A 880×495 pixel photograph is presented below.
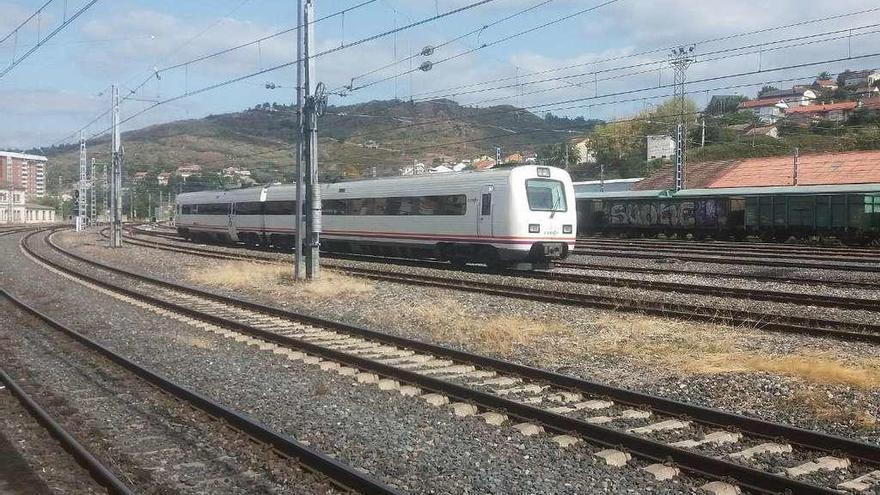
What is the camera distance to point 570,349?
11.4 metres

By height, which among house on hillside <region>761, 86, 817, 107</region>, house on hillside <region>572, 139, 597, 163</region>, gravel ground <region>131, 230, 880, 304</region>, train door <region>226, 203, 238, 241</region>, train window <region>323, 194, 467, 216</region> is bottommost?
gravel ground <region>131, 230, 880, 304</region>

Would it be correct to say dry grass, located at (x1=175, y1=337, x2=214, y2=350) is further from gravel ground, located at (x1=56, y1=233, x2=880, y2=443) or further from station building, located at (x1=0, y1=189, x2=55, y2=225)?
station building, located at (x1=0, y1=189, x2=55, y2=225)

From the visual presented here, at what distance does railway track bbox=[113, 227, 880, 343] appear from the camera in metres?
12.3

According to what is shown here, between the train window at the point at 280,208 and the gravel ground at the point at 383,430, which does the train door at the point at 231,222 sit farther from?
the gravel ground at the point at 383,430

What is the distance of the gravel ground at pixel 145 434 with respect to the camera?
20.1 feet

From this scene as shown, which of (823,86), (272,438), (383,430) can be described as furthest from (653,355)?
(823,86)

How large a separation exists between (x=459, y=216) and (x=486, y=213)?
1257mm

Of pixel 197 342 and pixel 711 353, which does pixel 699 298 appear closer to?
pixel 711 353

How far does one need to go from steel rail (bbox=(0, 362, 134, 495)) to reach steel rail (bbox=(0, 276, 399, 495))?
127 centimetres

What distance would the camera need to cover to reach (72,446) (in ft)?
22.5

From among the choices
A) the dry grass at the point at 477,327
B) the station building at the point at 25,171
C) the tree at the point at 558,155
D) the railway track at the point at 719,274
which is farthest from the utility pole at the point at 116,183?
the station building at the point at 25,171

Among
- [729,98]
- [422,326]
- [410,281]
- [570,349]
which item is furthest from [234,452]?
[729,98]

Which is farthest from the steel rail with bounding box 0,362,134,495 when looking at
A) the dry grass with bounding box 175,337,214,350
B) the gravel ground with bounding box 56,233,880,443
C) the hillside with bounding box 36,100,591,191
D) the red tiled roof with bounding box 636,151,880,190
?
the red tiled roof with bounding box 636,151,880,190

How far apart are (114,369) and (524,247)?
12.3 m
